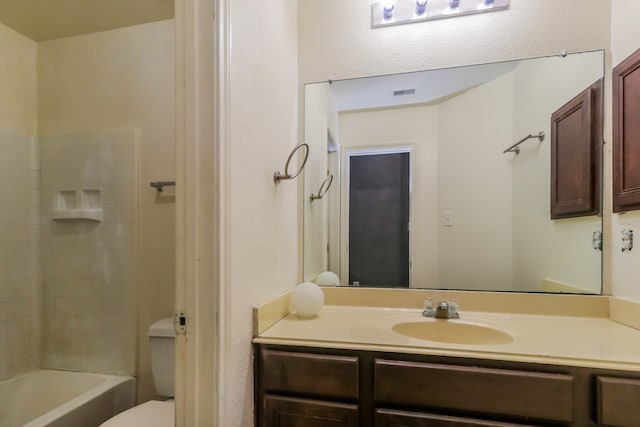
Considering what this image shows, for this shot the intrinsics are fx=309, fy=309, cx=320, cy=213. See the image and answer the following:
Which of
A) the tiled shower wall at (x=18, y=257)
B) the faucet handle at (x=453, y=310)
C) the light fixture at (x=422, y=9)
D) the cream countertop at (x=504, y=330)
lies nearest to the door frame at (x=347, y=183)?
the cream countertop at (x=504, y=330)

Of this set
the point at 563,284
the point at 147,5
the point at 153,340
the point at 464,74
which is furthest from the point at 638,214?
the point at 147,5

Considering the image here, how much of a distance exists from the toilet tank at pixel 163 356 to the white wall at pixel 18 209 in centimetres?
88

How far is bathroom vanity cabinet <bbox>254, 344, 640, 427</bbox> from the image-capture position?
78 cm

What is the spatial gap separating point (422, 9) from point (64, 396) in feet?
8.89

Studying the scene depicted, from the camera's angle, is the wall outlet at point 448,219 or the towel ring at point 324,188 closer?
the wall outlet at point 448,219

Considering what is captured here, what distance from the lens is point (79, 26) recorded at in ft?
5.71

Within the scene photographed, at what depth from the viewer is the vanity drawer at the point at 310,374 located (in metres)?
0.90

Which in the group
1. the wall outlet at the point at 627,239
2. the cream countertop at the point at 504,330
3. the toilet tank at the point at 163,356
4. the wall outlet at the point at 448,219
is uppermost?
the wall outlet at the point at 448,219

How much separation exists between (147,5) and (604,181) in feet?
7.43

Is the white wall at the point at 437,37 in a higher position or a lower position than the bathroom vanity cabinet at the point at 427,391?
higher

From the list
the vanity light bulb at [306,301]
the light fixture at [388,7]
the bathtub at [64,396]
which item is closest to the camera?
the vanity light bulb at [306,301]

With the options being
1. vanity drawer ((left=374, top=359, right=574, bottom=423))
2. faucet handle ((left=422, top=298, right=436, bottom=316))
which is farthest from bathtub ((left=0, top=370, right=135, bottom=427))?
faucet handle ((left=422, top=298, right=436, bottom=316))

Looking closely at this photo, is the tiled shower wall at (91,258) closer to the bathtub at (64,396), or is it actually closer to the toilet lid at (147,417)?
the bathtub at (64,396)

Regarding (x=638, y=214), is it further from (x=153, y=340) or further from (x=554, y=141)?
(x=153, y=340)
